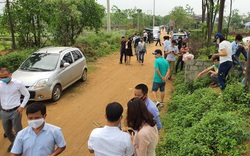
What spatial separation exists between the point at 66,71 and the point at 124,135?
6352 millimetres

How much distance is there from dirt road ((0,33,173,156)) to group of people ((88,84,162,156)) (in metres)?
2.46

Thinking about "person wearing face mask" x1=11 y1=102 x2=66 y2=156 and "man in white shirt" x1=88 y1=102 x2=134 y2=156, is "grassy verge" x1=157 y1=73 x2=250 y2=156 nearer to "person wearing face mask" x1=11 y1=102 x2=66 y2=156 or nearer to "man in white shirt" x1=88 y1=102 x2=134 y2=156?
"man in white shirt" x1=88 y1=102 x2=134 y2=156

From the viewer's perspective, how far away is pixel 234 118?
4367 mm

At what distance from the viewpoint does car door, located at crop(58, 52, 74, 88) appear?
8078mm

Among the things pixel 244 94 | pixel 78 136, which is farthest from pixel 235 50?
pixel 78 136

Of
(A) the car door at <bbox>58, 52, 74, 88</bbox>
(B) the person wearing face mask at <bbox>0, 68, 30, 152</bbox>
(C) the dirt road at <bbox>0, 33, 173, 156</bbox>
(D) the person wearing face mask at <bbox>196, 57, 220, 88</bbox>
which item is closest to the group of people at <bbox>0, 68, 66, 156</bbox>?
(B) the person wearing face mask at <bbox>0, 68, 30, 152</bbox>

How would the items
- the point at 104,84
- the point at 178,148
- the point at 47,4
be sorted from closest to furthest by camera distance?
the point at 178,148 → the point at 104,84 → the point at 47,4

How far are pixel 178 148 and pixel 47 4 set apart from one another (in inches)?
428

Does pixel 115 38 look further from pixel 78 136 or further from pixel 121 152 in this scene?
pixel 121 152

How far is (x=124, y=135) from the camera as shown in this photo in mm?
2432

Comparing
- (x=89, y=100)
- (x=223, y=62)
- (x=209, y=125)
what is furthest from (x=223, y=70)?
(x=89, y=100)

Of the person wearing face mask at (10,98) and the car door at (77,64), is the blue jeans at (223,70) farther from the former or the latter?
the car door at (77,64)

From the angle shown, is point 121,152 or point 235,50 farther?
point 235,50

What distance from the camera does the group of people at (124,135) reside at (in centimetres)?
240
